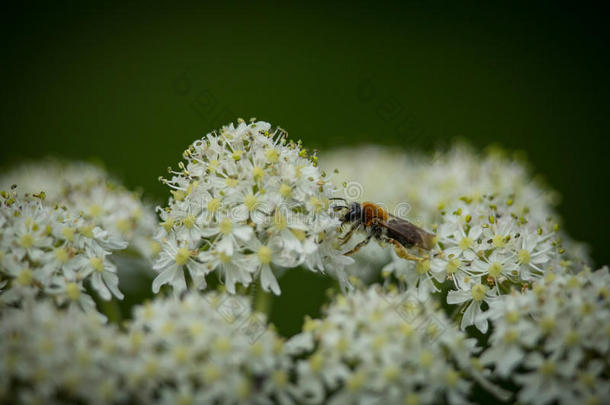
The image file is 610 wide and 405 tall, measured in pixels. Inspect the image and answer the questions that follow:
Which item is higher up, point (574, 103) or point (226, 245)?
point (574, 103)

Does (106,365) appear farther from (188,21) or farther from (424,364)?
(188,21)

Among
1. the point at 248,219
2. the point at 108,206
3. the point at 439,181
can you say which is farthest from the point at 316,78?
the point at 248,219

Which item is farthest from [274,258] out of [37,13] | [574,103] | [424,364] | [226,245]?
[37,13]

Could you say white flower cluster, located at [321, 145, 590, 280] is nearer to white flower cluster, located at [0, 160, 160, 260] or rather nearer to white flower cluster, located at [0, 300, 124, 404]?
white flower cluster, located at [0, 160, 160, 260]

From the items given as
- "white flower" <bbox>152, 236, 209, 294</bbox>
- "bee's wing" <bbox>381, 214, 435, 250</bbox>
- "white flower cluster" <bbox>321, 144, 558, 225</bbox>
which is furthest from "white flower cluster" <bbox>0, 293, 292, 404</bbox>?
"white flower cluster" <bbox>321, 144, 558, 225</bbox>

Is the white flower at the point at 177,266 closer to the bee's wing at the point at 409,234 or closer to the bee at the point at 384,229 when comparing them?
the bee at the point at 384,229

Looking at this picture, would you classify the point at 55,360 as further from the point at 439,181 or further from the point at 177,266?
the point at 439,181

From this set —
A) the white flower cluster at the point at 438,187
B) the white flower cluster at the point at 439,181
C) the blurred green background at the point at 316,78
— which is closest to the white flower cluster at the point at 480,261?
the white flower cluster at the point at 438,187
